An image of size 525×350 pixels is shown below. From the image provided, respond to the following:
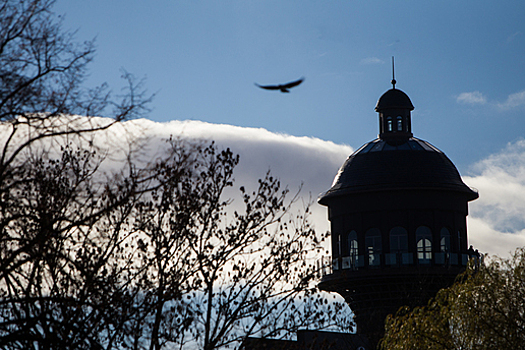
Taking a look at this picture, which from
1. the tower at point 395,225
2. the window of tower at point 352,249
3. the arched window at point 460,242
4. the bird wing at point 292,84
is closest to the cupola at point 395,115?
the tower at point 395,225

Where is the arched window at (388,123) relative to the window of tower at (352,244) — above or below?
above

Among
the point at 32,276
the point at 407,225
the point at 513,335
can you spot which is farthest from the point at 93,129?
the point at 407,225

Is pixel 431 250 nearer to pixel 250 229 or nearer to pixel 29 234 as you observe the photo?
pixel 250 229

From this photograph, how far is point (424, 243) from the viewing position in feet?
149

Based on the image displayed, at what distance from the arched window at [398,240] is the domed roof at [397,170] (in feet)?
7.41

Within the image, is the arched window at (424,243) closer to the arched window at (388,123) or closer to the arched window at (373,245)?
the arched window at (373,245)

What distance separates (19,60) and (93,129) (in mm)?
1726

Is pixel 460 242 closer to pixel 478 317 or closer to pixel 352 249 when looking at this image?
pixel 352 249

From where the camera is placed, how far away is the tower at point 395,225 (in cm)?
4459

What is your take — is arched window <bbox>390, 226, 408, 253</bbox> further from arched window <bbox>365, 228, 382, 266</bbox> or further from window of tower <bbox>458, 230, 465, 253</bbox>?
window of tower <bbox>458, 230, 465, 253</bbox>

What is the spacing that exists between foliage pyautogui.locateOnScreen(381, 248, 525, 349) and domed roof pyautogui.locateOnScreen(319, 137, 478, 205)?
67.5ft

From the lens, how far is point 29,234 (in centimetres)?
1574

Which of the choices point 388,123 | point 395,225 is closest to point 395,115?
point 388,123

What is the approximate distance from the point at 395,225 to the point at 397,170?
2.91m
